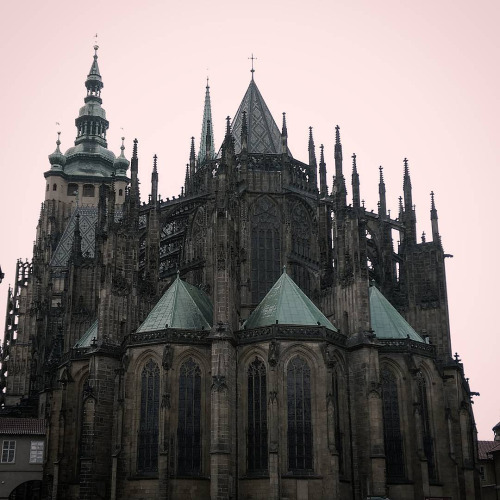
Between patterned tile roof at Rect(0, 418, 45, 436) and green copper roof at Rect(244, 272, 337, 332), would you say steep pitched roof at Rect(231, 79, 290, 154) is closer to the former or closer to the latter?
green copper roof at Rect(244, 272, 337, 332)

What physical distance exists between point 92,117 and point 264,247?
52571 mm

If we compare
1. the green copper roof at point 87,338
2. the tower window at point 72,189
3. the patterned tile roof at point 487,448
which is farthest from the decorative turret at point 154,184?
the tower window at point 72,189

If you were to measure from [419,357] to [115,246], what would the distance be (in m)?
18.7

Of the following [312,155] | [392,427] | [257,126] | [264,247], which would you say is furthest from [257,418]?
[257,126]

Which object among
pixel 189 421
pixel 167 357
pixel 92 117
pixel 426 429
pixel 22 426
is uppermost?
pixel 92 117

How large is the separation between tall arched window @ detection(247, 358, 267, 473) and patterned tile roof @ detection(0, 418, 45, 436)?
16.3 m

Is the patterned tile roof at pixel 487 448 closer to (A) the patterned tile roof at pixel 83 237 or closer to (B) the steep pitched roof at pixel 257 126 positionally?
(B) the steep pitched roof at pixel 257 126

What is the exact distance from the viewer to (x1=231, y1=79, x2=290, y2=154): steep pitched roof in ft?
187

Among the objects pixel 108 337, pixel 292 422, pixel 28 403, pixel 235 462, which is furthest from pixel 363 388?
pixel 28 403

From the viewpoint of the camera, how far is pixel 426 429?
45938 millimetres

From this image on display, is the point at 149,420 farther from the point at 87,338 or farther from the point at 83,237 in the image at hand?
the point at 83,237

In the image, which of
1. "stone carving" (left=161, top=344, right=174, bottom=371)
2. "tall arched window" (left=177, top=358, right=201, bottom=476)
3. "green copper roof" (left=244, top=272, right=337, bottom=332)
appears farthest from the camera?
"green copper roof" (left=244, top=272, right=337, bottom=332)

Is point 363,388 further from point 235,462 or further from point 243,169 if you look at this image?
point 243,169

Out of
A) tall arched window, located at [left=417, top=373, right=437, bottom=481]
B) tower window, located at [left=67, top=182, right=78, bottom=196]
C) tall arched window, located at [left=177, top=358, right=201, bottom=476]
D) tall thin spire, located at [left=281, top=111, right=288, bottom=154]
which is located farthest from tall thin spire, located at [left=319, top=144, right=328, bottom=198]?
tower window, located at [left=67, top=182, right=78, bottom=196]
